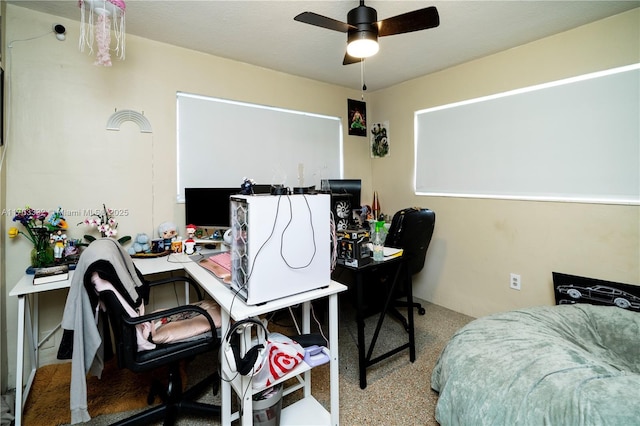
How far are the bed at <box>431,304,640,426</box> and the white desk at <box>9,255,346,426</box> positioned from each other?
0.64 meters

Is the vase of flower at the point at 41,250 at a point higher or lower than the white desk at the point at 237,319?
higher

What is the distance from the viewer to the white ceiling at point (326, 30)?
1.96 metres

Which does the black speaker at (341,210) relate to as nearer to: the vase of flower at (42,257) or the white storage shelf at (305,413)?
the white storage shelf at (305,413)

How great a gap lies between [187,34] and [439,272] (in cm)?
323

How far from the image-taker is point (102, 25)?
5.73ft

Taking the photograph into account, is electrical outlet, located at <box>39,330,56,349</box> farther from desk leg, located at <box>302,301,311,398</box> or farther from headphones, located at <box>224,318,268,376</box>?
desk leg, located at <box>302,301,311,398</box>

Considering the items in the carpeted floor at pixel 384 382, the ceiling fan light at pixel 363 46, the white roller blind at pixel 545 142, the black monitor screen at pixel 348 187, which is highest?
the ceiling fan light at pixel 363 46

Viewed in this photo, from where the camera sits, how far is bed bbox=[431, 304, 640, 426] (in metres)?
1.15

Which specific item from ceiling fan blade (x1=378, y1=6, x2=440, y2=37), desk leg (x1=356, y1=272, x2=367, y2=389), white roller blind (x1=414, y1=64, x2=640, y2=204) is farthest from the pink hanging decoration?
white roller blind (x1=414, y1=64, x2=640, y2=204)

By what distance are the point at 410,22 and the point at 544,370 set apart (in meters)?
1.93

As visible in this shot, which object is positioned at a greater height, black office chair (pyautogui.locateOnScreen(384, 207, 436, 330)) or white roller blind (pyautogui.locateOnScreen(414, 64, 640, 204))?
white roller blind (pyautogui.locateOnScreen(414, 64, 640, 204))

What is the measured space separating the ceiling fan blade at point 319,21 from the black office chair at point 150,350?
1.59 m

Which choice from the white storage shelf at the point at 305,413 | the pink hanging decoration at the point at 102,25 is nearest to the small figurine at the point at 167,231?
the pink hanging decoration at the point at 102,25

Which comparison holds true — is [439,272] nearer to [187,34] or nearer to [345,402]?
[345,402]
